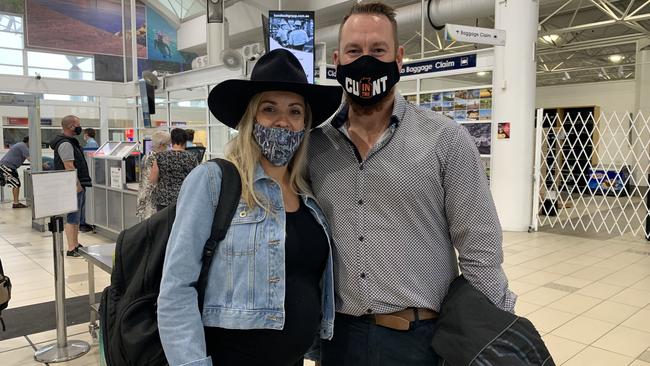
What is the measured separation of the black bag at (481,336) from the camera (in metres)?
1.10

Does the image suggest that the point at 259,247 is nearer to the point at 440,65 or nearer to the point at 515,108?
the point at 515,108

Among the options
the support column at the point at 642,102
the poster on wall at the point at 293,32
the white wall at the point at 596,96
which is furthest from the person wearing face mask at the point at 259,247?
the white wall at the point at 596,96

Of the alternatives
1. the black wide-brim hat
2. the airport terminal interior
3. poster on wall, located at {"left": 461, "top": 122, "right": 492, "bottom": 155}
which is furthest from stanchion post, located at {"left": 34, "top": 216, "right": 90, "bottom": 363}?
poster on wall, located at {"left": 461, "top": 122, "right": 492, "bottom": 155}

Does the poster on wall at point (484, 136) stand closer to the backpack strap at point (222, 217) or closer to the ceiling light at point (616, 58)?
the backpack strap at point (222, 217)

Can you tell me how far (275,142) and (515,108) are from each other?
260 inches

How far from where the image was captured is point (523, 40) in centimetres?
698

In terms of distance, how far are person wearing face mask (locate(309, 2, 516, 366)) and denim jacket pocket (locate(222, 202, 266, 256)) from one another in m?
0.27

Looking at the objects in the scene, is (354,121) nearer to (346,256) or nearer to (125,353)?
(346,256)

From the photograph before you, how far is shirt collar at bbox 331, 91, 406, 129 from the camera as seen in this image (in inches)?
53.3

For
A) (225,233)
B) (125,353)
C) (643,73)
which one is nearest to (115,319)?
(125,353)

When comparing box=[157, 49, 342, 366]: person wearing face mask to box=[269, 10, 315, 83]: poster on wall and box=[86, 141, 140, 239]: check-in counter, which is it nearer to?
box=[86, 141, 140, 239]: check-in counter

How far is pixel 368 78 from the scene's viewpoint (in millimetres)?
1324

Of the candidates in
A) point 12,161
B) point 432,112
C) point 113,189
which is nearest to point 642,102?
point 113,189

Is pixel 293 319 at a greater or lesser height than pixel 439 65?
lesser
